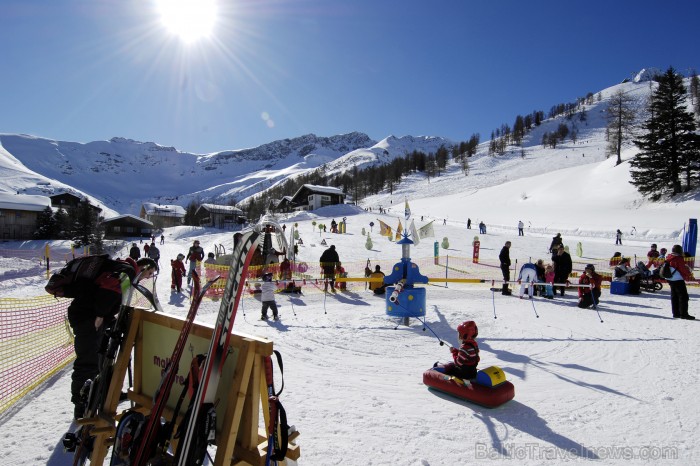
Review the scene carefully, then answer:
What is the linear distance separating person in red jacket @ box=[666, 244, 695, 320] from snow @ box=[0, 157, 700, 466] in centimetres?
54

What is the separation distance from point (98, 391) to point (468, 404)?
4227 millimetres

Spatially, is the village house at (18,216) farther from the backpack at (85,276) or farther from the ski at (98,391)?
the ski at (98,391)

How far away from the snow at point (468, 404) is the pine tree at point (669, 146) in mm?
38009

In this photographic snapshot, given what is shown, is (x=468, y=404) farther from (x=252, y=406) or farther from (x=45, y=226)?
(x=45, y=226)

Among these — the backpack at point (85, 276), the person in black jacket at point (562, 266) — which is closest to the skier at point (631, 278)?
the person in black jacket at point (562, 266)

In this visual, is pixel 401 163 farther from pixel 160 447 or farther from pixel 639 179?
pixel 160 447

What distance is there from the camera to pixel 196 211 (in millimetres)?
85125

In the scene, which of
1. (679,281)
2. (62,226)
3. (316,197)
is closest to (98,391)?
(679,281)

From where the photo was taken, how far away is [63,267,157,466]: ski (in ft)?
10.8

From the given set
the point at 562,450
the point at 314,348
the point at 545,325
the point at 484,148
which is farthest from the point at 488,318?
the point at 484,148

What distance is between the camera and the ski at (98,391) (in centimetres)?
330

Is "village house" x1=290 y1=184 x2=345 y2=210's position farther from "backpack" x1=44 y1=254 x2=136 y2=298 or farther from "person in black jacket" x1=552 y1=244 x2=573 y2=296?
"backpack" x1=44 y1=254 x2=136 y2=298

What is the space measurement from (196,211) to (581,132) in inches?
4729

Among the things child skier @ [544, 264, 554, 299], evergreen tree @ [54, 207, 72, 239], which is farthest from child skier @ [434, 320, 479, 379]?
evergreen tree @ [54, 207, 72, 239]
